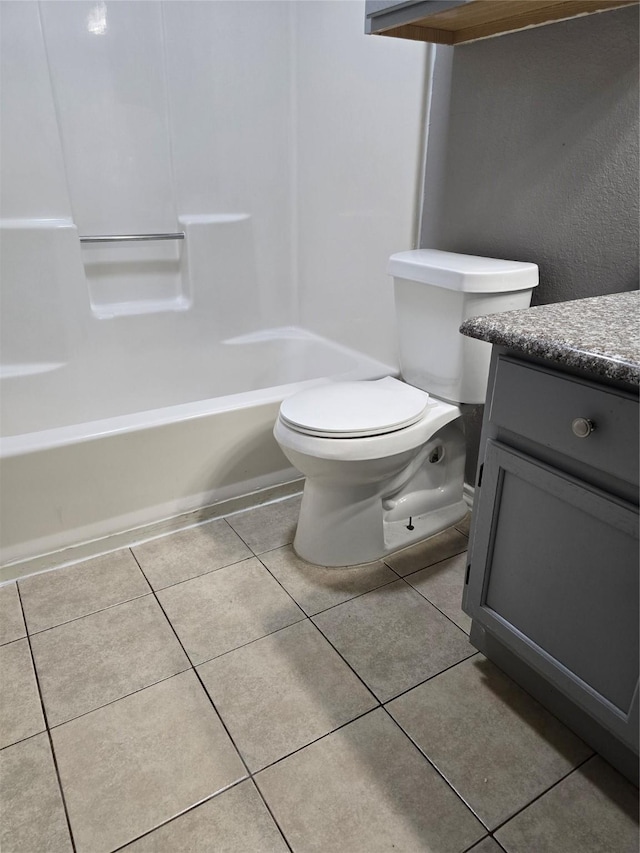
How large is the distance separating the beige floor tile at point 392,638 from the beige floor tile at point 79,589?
0.55 metres

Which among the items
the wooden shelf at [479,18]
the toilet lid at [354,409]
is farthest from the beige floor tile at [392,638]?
the wooden shelf at [479,18]

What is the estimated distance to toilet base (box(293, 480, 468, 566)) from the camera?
164cm

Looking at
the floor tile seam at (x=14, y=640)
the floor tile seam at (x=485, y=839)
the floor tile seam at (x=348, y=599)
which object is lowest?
the floor tile seam at (x=485, y=839)

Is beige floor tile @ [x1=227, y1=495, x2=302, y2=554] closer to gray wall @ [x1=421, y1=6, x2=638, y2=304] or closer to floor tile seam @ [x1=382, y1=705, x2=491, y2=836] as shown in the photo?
floor tile seam @ [x1=382, y1=705, x2=491, y2=836]

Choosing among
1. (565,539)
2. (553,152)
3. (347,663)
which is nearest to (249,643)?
(347,663)

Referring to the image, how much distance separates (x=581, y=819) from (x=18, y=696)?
1.16 metres

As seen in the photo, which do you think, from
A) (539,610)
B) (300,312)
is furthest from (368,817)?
(300,312)

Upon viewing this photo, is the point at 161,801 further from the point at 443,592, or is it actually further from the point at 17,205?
the point at 17,205

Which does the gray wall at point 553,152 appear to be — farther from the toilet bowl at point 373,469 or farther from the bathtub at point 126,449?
the bathtub at point 126,449

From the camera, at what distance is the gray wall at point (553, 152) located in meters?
1.34

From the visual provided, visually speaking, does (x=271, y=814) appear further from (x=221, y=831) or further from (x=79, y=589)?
(x=79, y=589)

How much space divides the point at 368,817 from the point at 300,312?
2.11 metres

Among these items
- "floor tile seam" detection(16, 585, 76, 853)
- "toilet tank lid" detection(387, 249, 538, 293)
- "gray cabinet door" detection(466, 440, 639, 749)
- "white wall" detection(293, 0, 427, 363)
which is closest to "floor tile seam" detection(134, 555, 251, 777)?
"floor tile seam" detection(16, 585, 76, 853)

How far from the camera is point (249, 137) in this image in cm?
240
